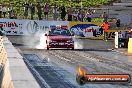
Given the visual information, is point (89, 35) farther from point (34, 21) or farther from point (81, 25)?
point (34, 21)

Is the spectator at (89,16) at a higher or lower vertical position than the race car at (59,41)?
higher

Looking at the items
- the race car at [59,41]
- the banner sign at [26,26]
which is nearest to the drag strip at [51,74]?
the race car at [59,41]

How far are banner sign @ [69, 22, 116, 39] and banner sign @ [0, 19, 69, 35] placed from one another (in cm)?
143

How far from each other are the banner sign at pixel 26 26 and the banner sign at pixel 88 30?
4.68 ft

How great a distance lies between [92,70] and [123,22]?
24.1 metres

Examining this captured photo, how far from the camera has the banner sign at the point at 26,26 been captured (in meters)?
37.7

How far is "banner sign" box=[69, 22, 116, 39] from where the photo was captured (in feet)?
125

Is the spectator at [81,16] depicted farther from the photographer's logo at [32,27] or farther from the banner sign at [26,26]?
the photographer's logo at [32,27]

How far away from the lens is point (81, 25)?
3803cm

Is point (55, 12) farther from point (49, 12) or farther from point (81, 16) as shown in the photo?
point (81, 16)

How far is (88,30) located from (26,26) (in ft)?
18.5

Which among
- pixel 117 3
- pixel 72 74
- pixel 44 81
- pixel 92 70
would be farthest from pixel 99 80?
pixel 117 3

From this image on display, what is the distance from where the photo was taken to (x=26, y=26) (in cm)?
3797

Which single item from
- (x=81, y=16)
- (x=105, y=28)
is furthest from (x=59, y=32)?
(x=81, y=16)
